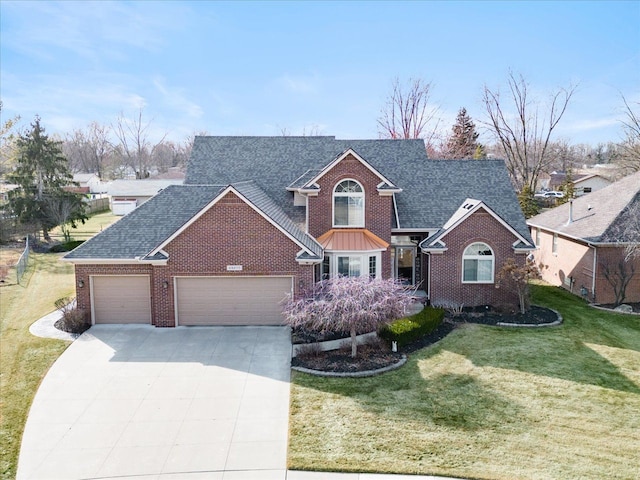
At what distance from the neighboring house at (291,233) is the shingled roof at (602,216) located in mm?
3692

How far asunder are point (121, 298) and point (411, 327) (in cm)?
1072

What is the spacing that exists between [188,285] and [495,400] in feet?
36.8

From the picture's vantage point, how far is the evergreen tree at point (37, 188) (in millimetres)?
37906

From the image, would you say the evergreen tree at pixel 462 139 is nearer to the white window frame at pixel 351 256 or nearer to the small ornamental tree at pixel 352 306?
the white window frame at pixel 351 256

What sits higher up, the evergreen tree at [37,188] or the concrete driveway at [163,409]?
the evergreen tree at [37,188]

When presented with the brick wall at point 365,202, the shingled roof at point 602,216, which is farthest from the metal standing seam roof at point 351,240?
the shingled roof at point 602,216

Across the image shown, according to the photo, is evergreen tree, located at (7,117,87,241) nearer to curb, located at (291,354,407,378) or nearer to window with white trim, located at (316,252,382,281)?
window with white trim, located at (316,252,382,281)

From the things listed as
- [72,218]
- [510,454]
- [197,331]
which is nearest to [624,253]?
[510,454]

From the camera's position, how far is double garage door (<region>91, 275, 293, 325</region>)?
18.1 meters

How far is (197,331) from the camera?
17.6 m

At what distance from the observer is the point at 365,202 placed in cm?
2053

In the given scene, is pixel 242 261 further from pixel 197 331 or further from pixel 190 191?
pixel 190 191

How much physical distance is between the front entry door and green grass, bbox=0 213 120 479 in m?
13.6

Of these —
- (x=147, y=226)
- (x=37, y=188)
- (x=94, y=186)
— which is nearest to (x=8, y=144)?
(x=37, y=188)
